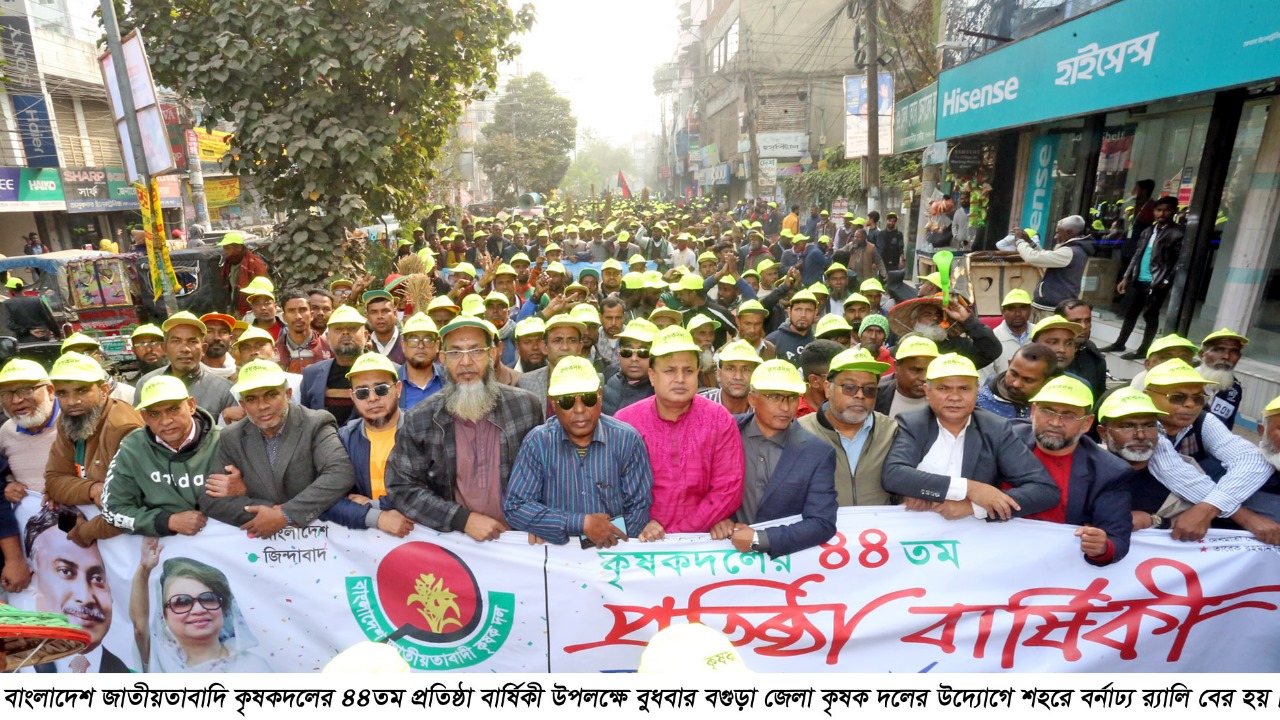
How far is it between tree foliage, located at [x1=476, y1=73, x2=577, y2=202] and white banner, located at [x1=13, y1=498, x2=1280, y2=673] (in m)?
50.9

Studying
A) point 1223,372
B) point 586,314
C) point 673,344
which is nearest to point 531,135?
point 586,314

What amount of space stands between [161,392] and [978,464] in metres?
3.94

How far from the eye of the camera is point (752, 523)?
137 inches

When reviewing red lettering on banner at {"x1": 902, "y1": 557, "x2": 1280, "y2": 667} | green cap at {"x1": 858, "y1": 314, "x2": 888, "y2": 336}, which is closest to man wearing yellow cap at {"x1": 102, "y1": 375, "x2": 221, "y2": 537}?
red lettering on banner at {"x1": 902, "y1": 557, "x2": 1280, "y2": 667}

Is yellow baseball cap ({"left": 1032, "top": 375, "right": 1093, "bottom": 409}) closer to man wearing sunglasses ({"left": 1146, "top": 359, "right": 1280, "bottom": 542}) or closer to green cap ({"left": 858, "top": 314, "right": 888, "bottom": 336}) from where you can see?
man wearing sunglasses ({"left": 1146, "top": 359, "right": 1280, "bottom": 542})

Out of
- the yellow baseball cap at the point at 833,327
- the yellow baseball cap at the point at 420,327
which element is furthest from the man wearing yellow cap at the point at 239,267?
the yellow baseball cap at the point at 833,327

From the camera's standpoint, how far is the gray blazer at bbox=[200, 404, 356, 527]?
351 cm

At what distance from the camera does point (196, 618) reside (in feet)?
11.8

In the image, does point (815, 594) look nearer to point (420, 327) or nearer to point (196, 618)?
point (420, 327)

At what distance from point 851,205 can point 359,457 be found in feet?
A: 70.2

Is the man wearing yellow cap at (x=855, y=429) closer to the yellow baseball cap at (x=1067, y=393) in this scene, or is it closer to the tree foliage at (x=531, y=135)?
the yellow baseball cap at (x=1067, y=393)

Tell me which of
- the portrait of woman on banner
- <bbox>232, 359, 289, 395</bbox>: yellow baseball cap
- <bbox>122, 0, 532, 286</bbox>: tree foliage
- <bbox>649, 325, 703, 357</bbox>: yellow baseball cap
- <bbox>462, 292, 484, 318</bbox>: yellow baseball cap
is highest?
<bbox>122, 0, 532, 286</bbox>: tree foliage

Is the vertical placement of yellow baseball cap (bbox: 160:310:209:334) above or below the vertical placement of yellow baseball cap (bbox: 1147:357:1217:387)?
above

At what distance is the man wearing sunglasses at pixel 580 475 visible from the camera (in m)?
3.31
